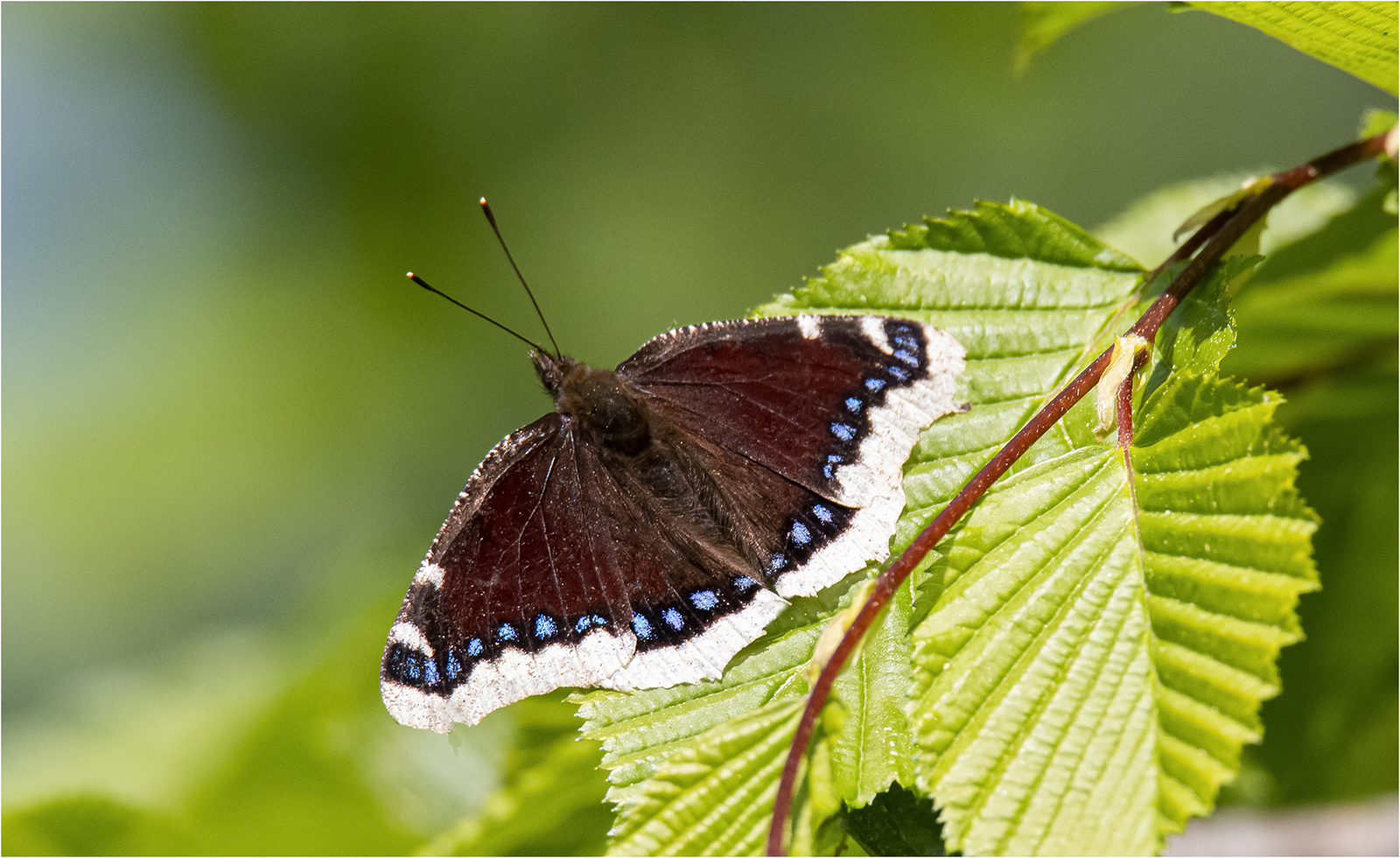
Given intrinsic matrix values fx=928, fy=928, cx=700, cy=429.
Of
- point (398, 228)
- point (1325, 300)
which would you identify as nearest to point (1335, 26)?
point (1325, 300)

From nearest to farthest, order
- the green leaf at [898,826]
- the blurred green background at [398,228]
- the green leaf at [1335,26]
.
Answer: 1. the green leaf at [898,826]
2. the green leaf at [1335,26]
3. the blurred green background at [398,228]

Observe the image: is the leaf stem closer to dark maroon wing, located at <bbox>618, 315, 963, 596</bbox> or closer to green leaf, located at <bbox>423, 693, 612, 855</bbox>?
dark maroon wing, located at <bbox>618, 315, 963, 596</bbox>

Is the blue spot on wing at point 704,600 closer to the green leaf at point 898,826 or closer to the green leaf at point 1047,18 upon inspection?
the green leaf at point 898,826

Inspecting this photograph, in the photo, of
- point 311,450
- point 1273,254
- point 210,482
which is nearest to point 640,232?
point 311,450

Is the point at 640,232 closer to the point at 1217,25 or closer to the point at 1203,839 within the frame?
the point at 1217,25

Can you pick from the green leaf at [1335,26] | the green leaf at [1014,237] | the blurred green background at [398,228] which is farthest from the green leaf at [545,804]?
the blurred green background at [398,228]

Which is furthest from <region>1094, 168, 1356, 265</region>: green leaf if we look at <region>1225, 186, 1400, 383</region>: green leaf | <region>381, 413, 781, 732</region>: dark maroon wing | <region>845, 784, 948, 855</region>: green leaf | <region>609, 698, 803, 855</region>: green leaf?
<region>609, 698, 803, 855</region>: green leaf
